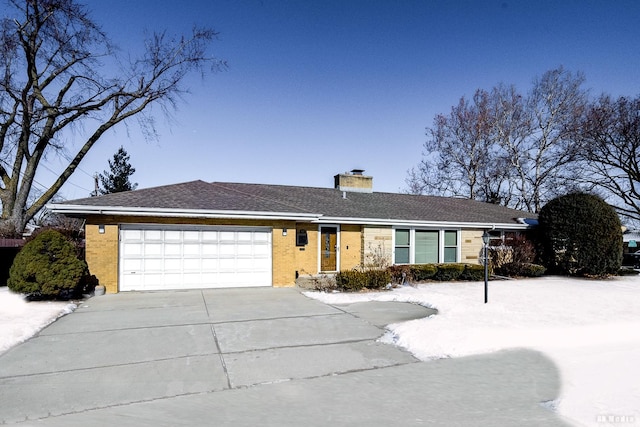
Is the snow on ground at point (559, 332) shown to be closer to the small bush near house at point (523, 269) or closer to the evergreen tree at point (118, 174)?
the small bush near house at point (523, 269)

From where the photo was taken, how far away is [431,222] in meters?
15.9

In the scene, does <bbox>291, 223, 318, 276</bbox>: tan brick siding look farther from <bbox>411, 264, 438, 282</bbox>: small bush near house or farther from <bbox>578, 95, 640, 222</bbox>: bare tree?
<bbox>578, 95, 640, 222</bbox>: bare tree

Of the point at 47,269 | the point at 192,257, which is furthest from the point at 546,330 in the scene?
the point at 47,269

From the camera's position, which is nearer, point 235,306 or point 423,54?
point 235,306

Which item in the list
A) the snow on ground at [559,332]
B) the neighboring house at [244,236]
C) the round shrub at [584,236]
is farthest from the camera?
the round shrub at [584,236]

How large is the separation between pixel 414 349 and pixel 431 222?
34.3ft

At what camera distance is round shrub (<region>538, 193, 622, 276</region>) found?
1567 cm

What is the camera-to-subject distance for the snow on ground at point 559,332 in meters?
4.29

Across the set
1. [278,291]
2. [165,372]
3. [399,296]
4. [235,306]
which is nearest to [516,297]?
[399,296]

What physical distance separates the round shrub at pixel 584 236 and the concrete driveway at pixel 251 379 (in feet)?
41.2

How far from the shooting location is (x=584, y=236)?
1584cm

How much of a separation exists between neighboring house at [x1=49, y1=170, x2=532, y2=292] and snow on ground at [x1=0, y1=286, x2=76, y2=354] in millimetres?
2060

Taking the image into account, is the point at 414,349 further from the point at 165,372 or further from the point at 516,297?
the point at 516,297

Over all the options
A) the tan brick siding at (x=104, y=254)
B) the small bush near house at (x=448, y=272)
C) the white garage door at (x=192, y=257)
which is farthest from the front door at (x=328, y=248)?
the tan brick siding at (x=104, y=254)
